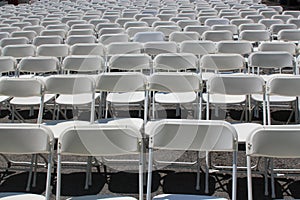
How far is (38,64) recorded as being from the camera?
533cm

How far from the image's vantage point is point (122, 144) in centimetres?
285

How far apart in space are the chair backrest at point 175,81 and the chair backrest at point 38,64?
174 cm

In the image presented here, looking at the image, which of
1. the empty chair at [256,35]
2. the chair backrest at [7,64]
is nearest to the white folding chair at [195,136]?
the chair backrest at [7,64]

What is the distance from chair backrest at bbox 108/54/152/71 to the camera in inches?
207

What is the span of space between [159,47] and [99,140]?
3519mm

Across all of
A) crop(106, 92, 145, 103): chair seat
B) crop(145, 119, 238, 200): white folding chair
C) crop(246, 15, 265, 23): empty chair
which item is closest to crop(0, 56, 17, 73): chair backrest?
crop(106, 92, 145, 103): chair seat

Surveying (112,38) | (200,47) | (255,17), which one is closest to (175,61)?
(200,47)

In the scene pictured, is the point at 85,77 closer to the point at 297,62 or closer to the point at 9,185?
the point at 9,185

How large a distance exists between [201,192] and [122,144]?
1.20 m

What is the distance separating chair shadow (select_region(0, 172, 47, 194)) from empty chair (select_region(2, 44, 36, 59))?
2.63 m

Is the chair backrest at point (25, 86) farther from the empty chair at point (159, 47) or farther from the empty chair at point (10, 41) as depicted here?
the empty chair at point (10, 41)

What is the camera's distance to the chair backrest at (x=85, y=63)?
17.4ft

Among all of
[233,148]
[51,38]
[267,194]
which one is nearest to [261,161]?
[267,194]

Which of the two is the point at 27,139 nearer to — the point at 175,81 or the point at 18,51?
the point at 175,81
